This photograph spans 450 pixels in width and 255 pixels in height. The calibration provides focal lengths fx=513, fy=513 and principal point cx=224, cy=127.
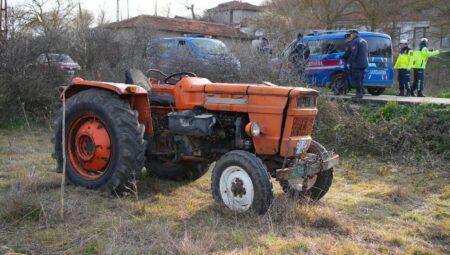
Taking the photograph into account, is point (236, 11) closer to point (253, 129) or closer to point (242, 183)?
point (253, 129)

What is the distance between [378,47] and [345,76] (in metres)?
1.99

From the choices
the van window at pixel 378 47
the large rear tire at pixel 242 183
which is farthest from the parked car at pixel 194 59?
the large rear tire at pixel 242 183

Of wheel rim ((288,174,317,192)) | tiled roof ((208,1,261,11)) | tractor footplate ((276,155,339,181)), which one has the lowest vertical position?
wheel rim ((288,174,317,192))

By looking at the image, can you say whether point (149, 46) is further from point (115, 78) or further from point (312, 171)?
point (312, 171)

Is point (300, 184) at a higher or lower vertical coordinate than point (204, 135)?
lower

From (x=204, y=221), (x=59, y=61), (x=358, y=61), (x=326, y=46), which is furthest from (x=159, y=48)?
(x=204, y=221)

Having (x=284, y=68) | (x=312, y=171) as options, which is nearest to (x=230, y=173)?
(x=312, y=171)

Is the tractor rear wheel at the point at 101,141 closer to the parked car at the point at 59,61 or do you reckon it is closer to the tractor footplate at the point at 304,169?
the tractor footplate at the point at 304,169

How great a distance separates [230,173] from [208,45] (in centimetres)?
902

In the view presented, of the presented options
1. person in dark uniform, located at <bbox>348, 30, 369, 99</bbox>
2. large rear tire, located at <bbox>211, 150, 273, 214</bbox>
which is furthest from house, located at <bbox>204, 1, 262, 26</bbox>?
large rear tire, located at <bbox>211, 150, 273, 214</bbox>

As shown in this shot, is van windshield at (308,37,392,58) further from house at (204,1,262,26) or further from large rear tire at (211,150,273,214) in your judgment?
house at (204,1,262,26)

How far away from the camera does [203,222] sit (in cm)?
501

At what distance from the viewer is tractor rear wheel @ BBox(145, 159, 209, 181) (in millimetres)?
6755

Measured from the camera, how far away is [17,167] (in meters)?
7.23
